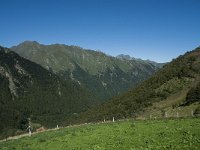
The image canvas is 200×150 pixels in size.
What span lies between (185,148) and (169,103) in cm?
9715

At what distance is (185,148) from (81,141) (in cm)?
1563

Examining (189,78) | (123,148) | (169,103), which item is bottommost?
(123,148)

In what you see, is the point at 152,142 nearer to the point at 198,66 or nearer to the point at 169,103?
the point at 169,103

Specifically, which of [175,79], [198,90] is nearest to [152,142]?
[198,90]

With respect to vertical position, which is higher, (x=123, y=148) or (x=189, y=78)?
(x=189, y=78)

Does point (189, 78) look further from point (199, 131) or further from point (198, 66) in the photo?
point (199, 131)

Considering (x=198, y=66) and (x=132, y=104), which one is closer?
(x=198, y=66)

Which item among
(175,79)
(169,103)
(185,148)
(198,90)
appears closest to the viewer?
(185,148)

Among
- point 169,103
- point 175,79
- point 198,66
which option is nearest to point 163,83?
point 175,79

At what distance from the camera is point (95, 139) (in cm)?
3894

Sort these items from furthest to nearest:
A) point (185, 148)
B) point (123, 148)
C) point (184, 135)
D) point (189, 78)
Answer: point (189, 78), point (184, 135), point (123, 148), point (185, 148)

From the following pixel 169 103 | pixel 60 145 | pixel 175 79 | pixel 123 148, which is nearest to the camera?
pixel 123 148

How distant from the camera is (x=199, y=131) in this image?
110 feet

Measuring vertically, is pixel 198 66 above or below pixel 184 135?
above
